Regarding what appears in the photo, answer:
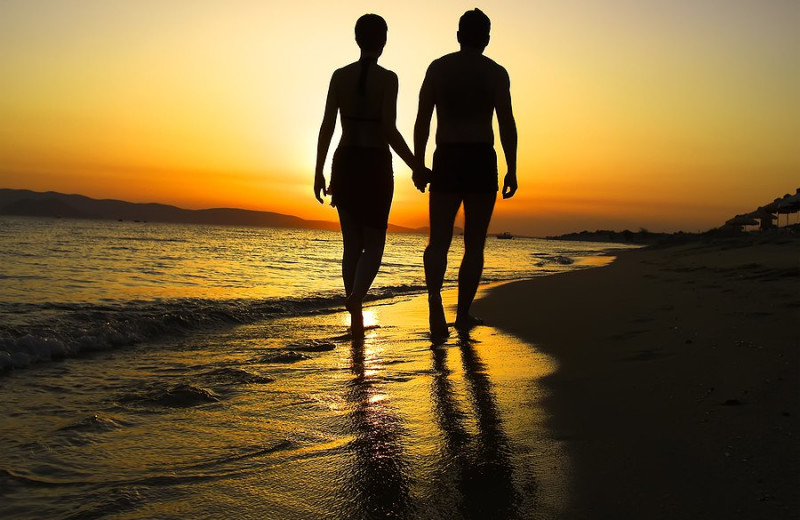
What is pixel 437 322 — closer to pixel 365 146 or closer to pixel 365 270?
pixel 365 270

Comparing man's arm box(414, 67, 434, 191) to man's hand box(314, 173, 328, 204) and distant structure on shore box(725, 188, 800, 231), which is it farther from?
distant structure on shore box(725, 188, 800, 231)

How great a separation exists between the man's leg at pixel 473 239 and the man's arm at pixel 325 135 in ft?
4.65

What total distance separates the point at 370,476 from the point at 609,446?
89 cm

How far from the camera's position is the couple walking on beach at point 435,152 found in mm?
4777

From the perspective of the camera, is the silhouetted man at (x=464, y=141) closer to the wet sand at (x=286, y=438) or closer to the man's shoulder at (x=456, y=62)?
the man's shoulder at (x=456, y=62)

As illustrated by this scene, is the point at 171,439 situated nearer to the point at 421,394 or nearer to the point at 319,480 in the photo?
the point at 319,480

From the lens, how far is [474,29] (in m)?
4.89

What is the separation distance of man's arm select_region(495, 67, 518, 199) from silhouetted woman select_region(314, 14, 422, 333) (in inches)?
33.5

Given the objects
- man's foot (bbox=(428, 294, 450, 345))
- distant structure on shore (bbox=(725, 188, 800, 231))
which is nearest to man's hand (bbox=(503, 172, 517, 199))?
man's foot (bbox=(428, 294, 450, 345))

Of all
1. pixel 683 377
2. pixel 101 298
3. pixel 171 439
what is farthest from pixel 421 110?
pixel 101 298

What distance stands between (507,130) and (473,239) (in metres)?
1.02

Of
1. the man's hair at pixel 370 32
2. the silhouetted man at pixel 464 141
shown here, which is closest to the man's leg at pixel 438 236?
the silhouetted man at pixel 464 141

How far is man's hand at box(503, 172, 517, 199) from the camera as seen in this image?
4.98 m

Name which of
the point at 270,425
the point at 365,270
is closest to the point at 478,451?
the point at 270,425
